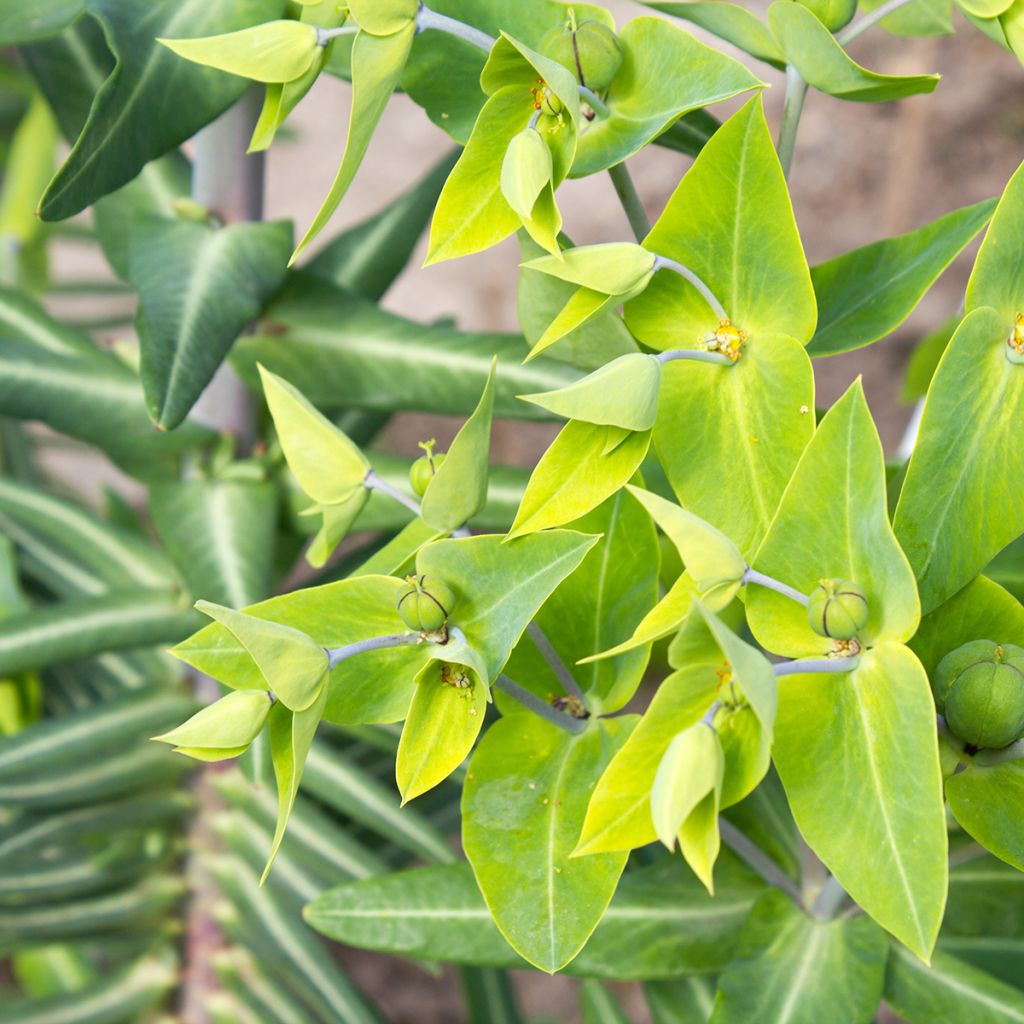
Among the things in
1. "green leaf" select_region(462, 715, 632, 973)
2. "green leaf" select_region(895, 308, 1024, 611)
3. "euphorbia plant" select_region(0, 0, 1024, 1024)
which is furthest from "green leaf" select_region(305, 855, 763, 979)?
"green leaf" select_region(895, 308, 1024, 611)

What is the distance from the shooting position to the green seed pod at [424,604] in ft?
1.28

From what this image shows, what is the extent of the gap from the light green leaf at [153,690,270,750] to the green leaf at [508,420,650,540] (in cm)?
10

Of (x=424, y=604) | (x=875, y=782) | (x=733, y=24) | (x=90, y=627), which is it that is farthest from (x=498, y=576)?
(x=90, y=627)

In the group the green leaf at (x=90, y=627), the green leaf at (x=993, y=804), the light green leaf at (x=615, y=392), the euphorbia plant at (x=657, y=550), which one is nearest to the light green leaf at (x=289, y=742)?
the euphorbia plant at (x=657, y=550)

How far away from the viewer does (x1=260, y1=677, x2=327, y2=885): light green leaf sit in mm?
365

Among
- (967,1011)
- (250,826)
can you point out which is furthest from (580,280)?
(250,826)

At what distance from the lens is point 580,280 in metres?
0.39

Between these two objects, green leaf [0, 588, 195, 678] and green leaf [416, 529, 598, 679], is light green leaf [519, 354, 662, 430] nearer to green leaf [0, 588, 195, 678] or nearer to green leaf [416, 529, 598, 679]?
green leaf [416, 529, 598, 679]

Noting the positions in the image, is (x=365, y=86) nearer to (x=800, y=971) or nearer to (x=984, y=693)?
(x=984, y=693)

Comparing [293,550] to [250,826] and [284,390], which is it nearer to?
[250,826]

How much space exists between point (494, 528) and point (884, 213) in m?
1.20

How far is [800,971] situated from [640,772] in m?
0.20

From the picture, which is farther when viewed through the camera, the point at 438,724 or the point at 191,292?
the point at 191,292

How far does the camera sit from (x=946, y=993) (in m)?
0.54
